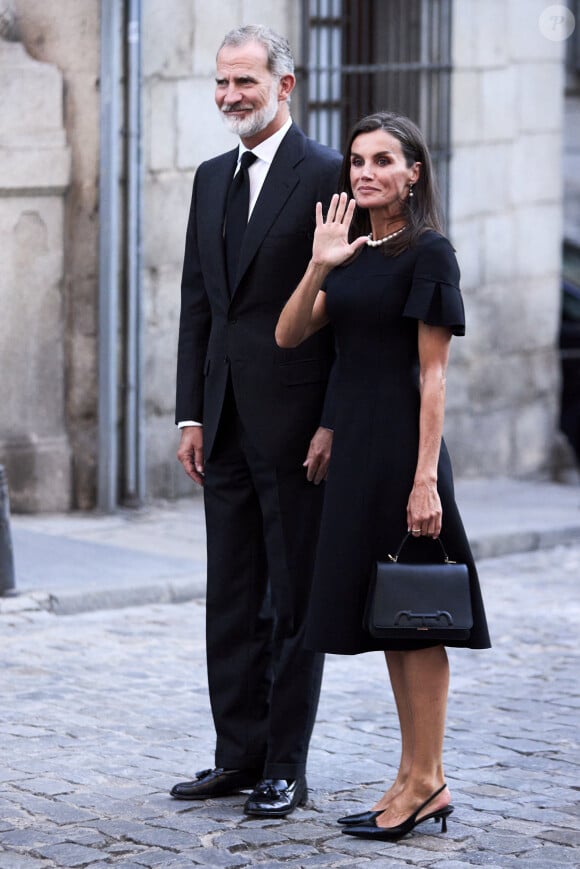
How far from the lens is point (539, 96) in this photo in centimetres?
1316

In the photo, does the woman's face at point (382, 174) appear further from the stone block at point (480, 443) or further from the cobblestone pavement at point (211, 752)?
the stone block at point (480, 443)

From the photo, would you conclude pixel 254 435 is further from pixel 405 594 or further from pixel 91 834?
pixel 91 834

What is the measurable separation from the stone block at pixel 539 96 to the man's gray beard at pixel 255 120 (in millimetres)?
8165

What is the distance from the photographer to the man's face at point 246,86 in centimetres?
502

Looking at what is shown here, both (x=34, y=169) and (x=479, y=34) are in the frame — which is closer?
(x=34, y=169)

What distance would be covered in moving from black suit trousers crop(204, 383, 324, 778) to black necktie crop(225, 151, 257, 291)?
0.37 meters

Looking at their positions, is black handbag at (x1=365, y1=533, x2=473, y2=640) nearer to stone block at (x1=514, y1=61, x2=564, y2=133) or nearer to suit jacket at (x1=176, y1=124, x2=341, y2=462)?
suit jacket at (x1=176, y1=124, x2=341, y2=462)

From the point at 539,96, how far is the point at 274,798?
9.01m

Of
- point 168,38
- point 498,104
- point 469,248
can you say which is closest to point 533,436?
point 469,248

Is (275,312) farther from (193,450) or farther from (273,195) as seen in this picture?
(193,450)

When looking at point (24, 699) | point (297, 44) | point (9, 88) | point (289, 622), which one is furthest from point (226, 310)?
point (297, 44)

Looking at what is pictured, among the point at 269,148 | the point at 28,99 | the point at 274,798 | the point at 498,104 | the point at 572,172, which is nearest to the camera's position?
the point at 274,798

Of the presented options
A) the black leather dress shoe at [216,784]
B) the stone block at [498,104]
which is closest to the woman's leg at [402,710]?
the black leather dress shoe at [216,784]

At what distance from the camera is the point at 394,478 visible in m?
4.76
